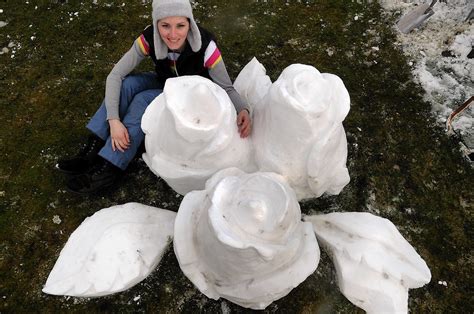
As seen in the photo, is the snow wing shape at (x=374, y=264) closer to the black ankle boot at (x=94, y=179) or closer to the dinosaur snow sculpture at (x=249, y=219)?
the dinosaur snow sculpture at (x=249, y=219)

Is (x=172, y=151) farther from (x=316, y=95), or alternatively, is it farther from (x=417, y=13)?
(x=417, y=13)

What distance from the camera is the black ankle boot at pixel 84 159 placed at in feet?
6.29

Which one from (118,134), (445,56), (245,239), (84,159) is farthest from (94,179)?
(445,56)

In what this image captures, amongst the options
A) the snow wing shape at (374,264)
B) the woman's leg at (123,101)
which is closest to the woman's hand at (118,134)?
the woman's leg at (123,101)

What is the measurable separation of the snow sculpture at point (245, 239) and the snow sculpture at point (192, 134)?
3.4 inches

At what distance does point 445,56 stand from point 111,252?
203 cm

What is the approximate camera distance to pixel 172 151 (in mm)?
1592

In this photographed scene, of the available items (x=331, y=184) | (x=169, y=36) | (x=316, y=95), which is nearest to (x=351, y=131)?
(x=331, y=184)

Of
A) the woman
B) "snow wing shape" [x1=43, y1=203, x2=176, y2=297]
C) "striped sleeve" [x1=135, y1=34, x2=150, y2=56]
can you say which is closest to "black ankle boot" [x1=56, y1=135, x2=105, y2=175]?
the woman

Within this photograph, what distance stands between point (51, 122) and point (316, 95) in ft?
4.70

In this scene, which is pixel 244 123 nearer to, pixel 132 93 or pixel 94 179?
pixel 132 93

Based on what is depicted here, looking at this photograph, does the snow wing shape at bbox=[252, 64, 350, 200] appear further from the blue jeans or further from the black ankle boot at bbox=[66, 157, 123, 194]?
the black ankle boot at bbox=[66, 157, 123, 194]

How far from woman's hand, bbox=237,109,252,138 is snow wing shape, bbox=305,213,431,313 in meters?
0.48

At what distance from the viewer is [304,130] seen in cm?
148
